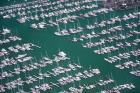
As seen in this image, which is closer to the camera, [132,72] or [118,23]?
[132,72]

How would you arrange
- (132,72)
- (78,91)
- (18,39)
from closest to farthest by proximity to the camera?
(78,91), (132,72), (18,39)

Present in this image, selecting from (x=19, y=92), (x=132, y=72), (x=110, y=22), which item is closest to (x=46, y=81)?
(x=19, y=92)

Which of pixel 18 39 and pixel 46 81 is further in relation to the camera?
pixel 18 39

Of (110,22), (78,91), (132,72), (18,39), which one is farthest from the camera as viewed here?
(110,22)

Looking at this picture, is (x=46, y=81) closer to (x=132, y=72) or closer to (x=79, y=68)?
(x=79, y=68)

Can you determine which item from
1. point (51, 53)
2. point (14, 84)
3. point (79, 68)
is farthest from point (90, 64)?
point (14, 84)

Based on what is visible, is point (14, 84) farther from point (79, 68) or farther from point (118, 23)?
point (118, 23)
